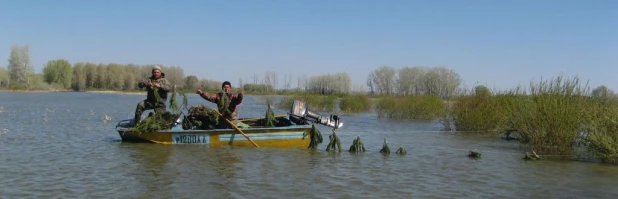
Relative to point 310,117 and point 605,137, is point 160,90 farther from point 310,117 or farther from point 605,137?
point 605,137

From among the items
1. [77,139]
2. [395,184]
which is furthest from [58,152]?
[395,184]

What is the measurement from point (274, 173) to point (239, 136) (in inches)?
150

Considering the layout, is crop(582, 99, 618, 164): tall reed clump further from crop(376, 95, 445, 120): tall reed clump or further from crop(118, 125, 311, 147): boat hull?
crop(376, 95, 445, 120): tall reed clump

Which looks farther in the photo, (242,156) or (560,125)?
(560,125)

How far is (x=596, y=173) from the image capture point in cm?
1117

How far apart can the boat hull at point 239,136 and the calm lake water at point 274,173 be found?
33 centimetres

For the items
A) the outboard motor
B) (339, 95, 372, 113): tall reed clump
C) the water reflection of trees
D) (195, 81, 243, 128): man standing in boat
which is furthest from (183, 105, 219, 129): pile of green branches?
(339, 95, 372, 113): tall reed clump

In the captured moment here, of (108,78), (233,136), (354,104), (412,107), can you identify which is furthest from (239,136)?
(108,78)

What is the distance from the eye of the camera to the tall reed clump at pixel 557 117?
1378 cm

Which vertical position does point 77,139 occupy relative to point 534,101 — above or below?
below

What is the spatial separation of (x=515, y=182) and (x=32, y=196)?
324 inches

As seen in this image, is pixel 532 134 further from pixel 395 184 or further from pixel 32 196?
pixel 32 196

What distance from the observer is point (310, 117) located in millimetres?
15594

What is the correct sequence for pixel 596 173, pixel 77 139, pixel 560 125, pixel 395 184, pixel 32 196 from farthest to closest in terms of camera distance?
pixel 77 139 → pixel 560 125 → pixel 596 173 → pixel 395 184 → pixel 32 196
